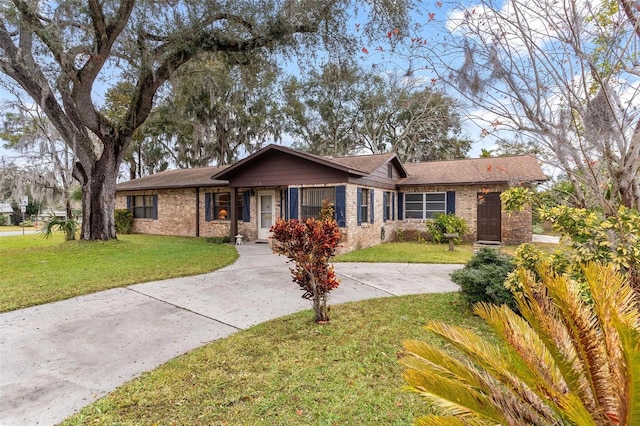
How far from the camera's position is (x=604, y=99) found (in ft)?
10.9

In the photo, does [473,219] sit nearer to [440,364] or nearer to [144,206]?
[440,364]

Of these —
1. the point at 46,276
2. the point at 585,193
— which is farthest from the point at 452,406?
the point at 46,276

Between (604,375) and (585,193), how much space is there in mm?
3995

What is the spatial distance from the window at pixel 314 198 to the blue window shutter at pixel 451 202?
602 centimetres

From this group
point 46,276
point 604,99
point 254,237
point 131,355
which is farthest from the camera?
point 254,237

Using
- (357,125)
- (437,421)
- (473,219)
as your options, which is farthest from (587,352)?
(357,125)

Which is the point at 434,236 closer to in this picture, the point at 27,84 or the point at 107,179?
the point at 107,179

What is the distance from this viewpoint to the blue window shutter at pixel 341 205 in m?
11.0

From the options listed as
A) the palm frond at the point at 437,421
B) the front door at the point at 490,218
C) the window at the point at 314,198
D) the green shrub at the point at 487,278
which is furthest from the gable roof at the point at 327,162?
the palm frond at the point at 437,421

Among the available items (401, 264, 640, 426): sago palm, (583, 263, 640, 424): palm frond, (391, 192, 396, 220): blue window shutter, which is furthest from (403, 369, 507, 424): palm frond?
(391, 192, 396, 220): blue window shutter

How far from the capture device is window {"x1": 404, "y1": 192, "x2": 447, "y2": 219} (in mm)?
15008

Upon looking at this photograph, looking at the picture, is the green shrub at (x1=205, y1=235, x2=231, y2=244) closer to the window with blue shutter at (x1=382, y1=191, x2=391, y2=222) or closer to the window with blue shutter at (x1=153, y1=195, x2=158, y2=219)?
the window with blue shutter at (x1=153, y1=195, x2=158, y2=219)

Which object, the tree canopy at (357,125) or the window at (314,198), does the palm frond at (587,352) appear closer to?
the window at (314,198)

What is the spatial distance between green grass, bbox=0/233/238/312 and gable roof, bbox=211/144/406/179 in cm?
313
